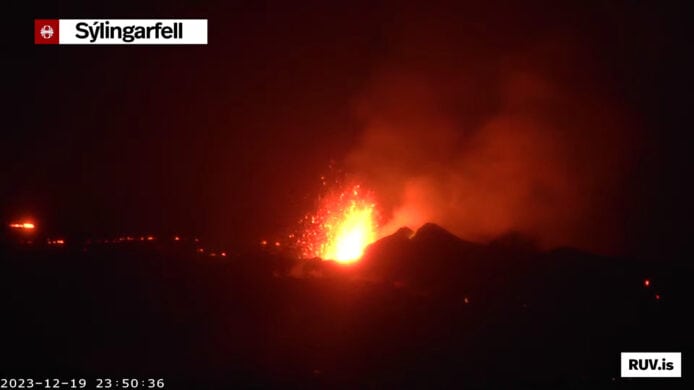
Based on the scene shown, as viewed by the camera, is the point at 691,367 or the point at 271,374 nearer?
the point at 271,374

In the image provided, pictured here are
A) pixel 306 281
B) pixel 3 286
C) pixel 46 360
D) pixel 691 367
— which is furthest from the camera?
pixel 306 281

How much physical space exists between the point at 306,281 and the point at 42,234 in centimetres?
1783

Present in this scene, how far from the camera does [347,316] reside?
3000 cm

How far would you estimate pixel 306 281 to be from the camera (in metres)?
33.0

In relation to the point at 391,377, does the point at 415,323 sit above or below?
above

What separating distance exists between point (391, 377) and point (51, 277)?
1696cm

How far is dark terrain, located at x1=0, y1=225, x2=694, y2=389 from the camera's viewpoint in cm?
2572

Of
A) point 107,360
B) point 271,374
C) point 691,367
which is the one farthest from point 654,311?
point 107,360

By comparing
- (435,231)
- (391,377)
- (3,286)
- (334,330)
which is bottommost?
(391,377)

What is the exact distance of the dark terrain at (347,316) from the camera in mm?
25719

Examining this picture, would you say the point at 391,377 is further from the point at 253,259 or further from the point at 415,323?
the point at 253,259

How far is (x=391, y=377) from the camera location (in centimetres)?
2555

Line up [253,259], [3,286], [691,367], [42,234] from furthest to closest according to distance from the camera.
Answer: [42,234] < [253,259] < [3,286] < [691,367]

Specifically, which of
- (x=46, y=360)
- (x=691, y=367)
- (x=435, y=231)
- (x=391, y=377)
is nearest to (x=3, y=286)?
(x=46, y=360)
